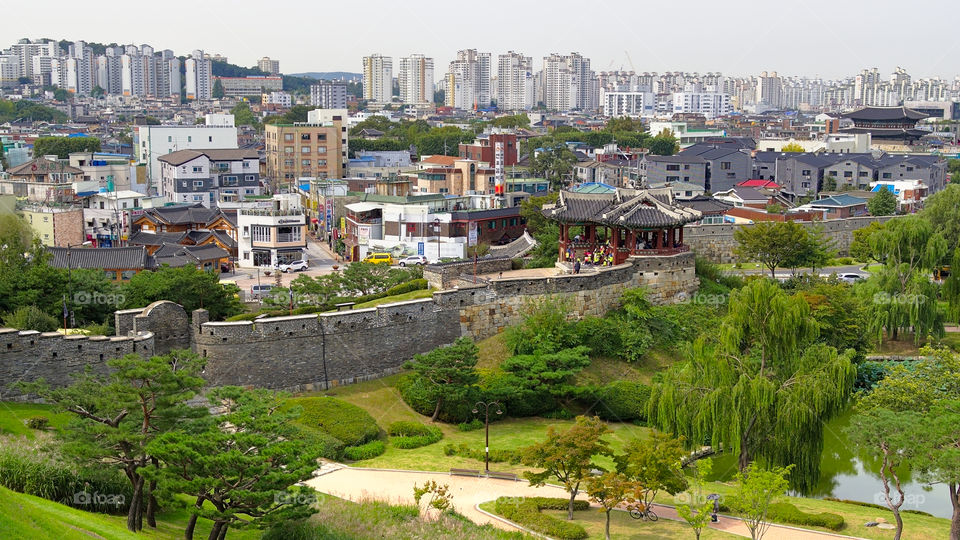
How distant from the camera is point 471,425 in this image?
79.8ft

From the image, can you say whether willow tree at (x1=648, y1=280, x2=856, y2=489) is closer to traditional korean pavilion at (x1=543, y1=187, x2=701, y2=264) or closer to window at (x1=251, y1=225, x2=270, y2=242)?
traditional korean pavilion at (x1=543, y1=187, x2=701, y2=264)

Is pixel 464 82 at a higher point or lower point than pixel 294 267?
higher

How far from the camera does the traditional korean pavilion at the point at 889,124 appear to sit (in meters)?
92.5

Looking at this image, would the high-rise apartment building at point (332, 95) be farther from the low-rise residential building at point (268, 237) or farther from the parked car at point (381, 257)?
the parked car at point (381, 257)

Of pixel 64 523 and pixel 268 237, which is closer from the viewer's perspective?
pixel 64 523

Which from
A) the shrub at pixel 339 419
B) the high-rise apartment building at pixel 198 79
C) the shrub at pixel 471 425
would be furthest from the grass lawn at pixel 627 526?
the high-rise apartment building at pixel 198 79

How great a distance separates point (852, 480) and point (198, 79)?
167 meters

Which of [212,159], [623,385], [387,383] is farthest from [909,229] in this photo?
[212,159]

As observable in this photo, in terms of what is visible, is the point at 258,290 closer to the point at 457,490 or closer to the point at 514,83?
the point at 457,490

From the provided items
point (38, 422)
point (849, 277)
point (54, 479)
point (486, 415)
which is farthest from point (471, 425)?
point (849, 277)

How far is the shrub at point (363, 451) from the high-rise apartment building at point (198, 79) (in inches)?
6357

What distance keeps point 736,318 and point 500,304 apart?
758 cm

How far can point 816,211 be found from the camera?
54.9 meters

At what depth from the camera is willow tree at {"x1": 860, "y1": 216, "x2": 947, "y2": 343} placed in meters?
33.4
